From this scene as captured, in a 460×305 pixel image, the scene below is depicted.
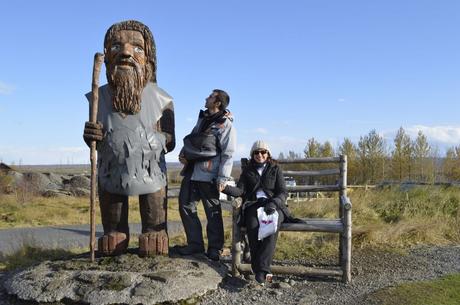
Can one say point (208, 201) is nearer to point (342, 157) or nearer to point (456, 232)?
point (342, 157)

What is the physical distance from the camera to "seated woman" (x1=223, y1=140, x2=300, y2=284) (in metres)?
4.54

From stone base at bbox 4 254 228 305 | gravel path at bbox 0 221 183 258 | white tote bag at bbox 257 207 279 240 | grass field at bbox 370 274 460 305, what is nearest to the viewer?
stone base at bbox 4 254 228 305

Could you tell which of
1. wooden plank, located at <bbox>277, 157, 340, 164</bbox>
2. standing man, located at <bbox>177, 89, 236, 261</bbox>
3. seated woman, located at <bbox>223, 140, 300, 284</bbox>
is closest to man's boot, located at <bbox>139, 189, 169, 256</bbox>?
standing man, located at <bbox>177, 89, 236, 261</bbox>

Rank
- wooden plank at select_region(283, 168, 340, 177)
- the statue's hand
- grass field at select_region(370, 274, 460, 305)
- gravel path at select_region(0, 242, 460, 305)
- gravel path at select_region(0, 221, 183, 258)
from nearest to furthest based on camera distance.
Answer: grass field at select_region(370, 274, 460, 305) → gravel path at select_region(0, 242, 460, 305) → the statue's hand → wooden plank at select_region(283, 168, 340, 177) → gravel path at select_region(0, 221, 183, 258)

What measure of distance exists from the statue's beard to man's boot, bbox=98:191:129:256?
0.85 m

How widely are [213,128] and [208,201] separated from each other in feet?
2.46

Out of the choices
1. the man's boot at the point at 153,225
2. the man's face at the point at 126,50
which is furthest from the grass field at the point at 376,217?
the man's face at the point at 126,50

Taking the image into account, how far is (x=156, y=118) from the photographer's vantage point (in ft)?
15.7

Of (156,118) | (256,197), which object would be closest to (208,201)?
(256,197)

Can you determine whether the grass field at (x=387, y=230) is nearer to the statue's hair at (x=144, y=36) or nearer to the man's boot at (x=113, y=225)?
the man's boot at (x=113, y=225)

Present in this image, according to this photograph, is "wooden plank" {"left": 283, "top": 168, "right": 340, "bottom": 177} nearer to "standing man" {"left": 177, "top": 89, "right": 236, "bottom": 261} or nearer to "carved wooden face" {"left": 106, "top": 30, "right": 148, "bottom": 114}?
"standing man" {"left": 177, "top": 89, "right": 236, "bottom": 261}

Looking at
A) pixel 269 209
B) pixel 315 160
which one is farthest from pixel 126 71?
pixel 315 160

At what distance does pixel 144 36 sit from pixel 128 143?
3.56 ft

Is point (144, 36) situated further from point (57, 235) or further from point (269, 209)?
point (57, 235)
